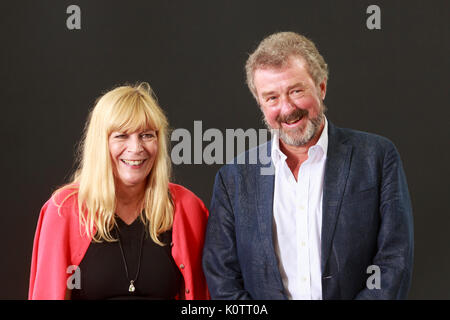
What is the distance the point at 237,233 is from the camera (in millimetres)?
2332

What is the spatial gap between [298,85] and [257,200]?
1.67 feet

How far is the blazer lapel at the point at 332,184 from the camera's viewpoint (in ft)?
7.18

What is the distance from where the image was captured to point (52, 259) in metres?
2.27

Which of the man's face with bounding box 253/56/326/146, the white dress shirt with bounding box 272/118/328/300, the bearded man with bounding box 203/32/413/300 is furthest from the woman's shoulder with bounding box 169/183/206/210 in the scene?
the man's face with bounding box 253/56/326/146

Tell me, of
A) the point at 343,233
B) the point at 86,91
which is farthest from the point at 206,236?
the point at 86,91

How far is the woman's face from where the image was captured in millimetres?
2305

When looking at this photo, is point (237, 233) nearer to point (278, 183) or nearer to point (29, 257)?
point (278, 183)

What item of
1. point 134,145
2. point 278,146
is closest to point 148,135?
point 134,145

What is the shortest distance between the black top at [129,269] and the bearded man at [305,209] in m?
0.18

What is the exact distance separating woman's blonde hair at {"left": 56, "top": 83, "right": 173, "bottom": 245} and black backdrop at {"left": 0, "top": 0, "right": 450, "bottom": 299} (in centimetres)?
83

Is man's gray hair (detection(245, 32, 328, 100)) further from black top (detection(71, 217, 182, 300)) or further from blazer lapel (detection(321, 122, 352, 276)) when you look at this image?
black top (detection(71, 217, 182, 300))

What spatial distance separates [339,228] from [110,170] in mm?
982

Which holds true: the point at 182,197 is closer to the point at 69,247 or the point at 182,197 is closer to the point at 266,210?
the point at 266,210

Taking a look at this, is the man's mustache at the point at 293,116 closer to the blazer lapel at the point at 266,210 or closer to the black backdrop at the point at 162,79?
the blazer lapel at the point at 266,210
